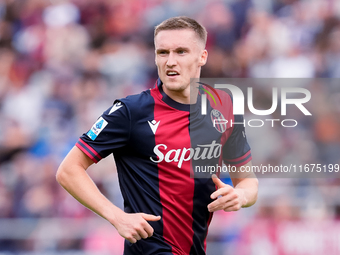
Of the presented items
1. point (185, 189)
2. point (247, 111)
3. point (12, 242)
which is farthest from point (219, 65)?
point (185, 189)

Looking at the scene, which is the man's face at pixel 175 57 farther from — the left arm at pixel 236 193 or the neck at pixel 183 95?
the left arm at pixel 236 193

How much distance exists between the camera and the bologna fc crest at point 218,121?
345cm

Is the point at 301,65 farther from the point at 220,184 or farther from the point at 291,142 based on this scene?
the point at 220,184

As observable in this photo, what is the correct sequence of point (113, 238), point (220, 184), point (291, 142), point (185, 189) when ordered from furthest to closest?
point (291, 142) → point (113, 238) → point (185, 189) → point (220, 184)

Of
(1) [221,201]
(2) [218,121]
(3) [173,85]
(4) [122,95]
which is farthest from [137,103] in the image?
(4) [122,95]

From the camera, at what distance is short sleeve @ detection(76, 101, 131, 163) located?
3135mm

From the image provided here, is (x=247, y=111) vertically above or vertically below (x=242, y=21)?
below

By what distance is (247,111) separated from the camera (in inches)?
276

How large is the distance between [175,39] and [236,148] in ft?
3.16

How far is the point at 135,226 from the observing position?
2857mm

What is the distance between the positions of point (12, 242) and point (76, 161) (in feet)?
12.4

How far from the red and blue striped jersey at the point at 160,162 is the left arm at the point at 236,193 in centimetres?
24

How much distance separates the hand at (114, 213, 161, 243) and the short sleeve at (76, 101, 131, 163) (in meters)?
0.48

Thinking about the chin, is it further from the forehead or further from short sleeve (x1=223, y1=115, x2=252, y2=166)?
short sleeve (x1=223, y1=115, x2=252, y2=166)
